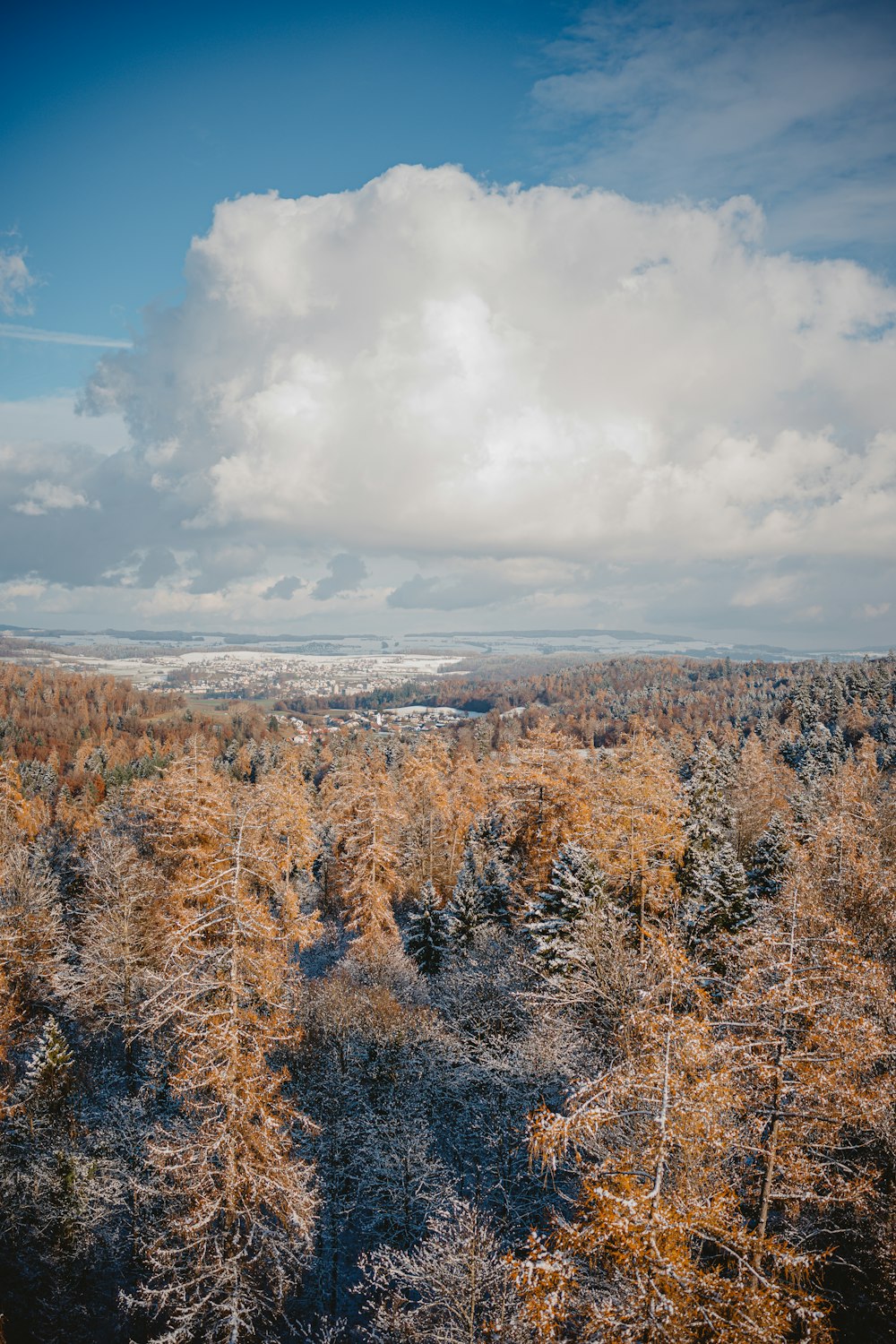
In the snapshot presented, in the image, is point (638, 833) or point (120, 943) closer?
point (120, 943)

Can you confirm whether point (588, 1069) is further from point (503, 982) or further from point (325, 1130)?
point (325, 1130)

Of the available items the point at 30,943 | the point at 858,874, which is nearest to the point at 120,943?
the point at 30,943

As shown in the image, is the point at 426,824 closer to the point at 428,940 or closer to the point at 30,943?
the point at 428,940

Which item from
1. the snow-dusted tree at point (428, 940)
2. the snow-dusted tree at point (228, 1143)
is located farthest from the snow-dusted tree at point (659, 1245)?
the snow-dusted tree at point (428, 940)

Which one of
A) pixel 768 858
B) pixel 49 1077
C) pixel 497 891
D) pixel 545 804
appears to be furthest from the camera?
pixel 768 858

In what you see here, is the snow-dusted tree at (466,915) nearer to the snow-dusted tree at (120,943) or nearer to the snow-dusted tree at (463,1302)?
the snow-dusted tree at (120,943)

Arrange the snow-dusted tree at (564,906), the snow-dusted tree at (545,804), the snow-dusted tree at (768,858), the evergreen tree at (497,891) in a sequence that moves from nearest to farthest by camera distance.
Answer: the snow-dusted tree at (564,906), the snow-dusted tree at (545,804), the evergreen tree at (497,891), the snow-dusted tree at (768,858)
